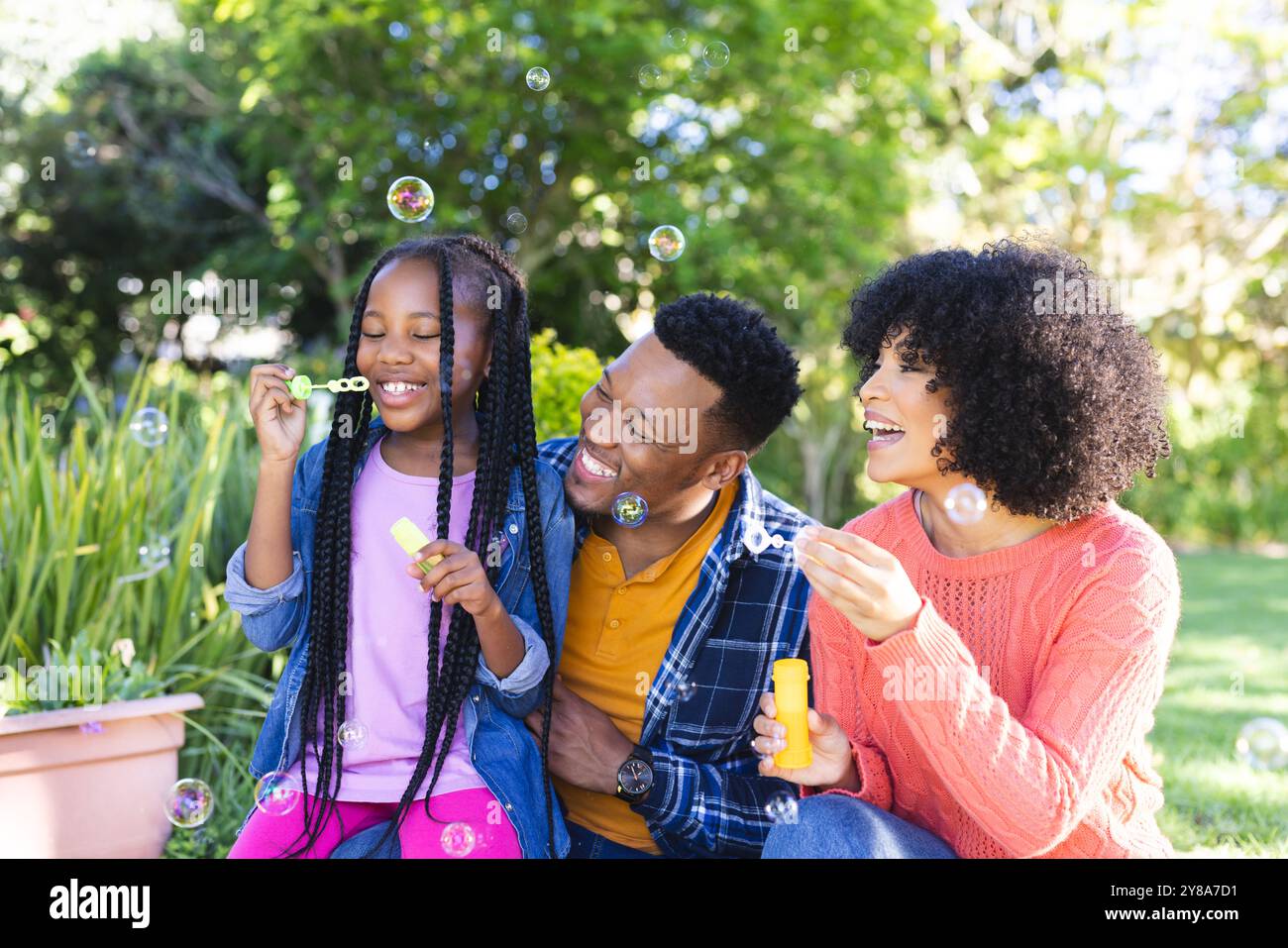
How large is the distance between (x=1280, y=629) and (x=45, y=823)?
6603mm

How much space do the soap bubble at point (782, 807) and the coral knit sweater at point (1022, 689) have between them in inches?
6.0

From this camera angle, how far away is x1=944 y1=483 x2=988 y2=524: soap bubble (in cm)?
204

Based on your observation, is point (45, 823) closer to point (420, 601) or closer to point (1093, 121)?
point (420, 601)

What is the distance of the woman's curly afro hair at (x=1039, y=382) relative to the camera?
1.98 metres

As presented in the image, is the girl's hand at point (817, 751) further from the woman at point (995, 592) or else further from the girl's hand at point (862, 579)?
the girl's hand at point (862, 579)

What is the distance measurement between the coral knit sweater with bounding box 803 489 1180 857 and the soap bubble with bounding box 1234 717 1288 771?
0.82 m

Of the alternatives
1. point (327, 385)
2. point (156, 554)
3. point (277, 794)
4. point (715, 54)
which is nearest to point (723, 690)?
point (277, 794)

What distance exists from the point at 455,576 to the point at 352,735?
1.46ft

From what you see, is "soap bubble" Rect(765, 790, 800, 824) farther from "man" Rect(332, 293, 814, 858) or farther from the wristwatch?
the wristwatch

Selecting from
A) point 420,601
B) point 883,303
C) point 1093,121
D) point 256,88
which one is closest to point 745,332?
point 883,303

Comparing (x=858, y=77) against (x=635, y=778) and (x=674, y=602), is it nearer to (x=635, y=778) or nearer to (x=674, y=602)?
(x=674, y=602)

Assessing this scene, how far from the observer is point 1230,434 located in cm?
1227

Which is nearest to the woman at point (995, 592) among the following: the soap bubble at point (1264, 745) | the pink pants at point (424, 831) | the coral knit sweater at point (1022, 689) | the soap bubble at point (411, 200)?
the coral knit sweater at point (1022, 689)

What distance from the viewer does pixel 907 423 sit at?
6.81 ft
